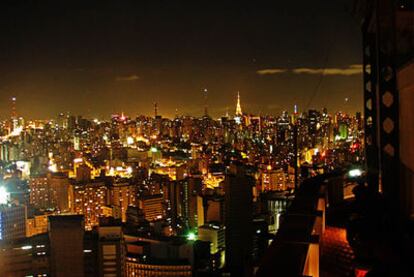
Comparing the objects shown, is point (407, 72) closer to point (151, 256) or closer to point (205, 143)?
point (151, 256)

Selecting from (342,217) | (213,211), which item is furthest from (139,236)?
(342,217)

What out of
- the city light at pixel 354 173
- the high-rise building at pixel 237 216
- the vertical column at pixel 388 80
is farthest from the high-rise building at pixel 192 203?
the vertical column at pixel 388 80

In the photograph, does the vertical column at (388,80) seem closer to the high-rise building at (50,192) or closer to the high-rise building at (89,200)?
the high-rise building at (89,200)

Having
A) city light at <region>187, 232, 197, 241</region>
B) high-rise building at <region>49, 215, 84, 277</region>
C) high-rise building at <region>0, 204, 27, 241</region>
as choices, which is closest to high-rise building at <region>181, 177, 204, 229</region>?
city light at <region>187, 232, 197, 241</region>

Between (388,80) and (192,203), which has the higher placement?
(388,80)

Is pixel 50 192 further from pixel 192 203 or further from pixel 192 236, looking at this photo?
pixel 192 236

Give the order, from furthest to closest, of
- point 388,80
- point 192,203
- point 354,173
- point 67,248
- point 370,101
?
point 192,203
point 67,248
point 354,173
point 370,101
point 388,80

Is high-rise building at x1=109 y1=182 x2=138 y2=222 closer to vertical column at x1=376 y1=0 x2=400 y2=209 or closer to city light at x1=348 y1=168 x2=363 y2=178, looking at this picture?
city light at x1=348 y1=168 x2=363 y2=178

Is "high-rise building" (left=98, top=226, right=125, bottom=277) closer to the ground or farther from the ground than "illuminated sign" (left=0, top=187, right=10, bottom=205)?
closer to the ground

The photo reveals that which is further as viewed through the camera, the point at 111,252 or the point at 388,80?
the point at 111,252

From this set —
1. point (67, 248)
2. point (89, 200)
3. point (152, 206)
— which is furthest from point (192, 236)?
point (89, 200)

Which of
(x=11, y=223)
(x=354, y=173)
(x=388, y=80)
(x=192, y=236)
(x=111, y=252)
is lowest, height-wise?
(x=192, y=236)
